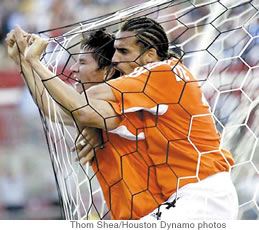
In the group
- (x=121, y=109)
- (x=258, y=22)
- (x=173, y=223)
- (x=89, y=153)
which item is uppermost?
(x=258, y=22)

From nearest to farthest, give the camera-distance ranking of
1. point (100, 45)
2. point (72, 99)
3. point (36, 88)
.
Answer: point (72, 99), point (36, 88), point (100, 45)

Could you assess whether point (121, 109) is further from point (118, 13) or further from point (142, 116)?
point (118, 13)

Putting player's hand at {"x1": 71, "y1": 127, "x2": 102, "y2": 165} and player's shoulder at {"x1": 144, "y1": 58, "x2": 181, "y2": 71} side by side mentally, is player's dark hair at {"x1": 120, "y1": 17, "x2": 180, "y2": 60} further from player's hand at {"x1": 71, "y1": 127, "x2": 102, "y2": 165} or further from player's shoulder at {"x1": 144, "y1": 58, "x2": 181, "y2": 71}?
player's hand at {"x1": 71, "y1": 127, "x2": 102, "y2": 165}

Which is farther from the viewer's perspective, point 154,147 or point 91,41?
point 91,41

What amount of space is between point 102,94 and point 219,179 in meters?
0.29

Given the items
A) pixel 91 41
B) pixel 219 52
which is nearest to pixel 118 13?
pixel 91 41

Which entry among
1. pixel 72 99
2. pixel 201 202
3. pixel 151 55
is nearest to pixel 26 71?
pixel 72 99

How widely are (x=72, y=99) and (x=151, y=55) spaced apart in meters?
0.22

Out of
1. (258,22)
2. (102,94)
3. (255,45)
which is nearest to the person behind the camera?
(102,94)

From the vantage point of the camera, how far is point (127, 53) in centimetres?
116

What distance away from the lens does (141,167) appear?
1.14 m

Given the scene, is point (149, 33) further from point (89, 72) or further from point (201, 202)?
point (201, 202)

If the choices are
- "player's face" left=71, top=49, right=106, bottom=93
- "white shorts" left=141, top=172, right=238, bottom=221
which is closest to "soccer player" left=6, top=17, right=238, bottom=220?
"white shorts" left=141, top=172, right=238, bottom=221

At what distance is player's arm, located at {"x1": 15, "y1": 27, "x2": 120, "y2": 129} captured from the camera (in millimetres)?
1026
